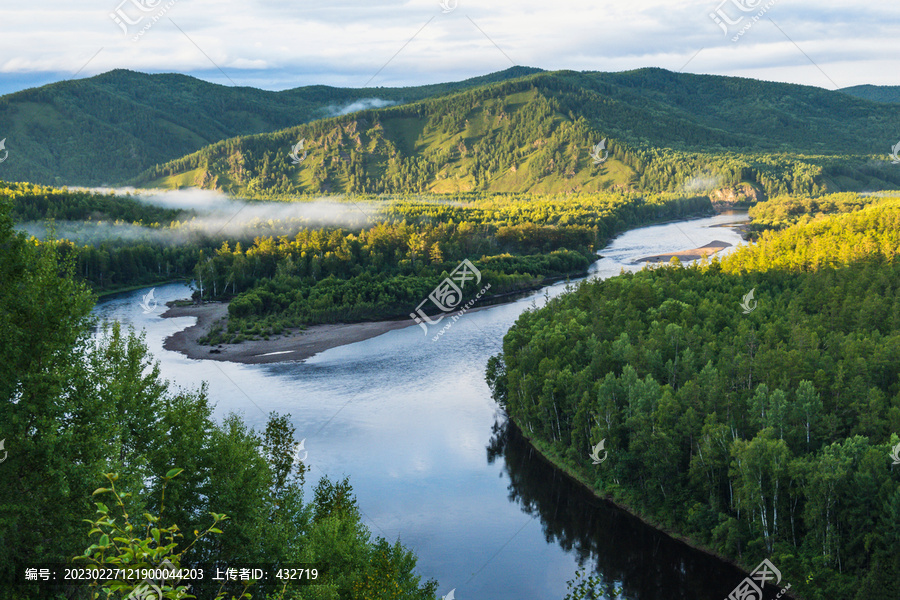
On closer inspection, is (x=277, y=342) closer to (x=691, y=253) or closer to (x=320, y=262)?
(x=320, y=262)

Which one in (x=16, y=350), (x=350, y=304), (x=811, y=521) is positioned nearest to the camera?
(x=16, y=350)

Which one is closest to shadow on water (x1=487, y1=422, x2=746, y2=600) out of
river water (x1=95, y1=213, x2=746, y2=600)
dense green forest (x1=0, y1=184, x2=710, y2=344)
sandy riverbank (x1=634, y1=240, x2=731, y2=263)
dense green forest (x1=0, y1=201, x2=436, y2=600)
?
river water (x1=95, y1=213, x2=746, y2=600)

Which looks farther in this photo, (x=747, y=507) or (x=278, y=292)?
(x=278, y=292)

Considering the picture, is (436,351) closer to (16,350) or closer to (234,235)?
(16,350)

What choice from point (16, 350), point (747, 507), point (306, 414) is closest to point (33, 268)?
point (16, 350)
